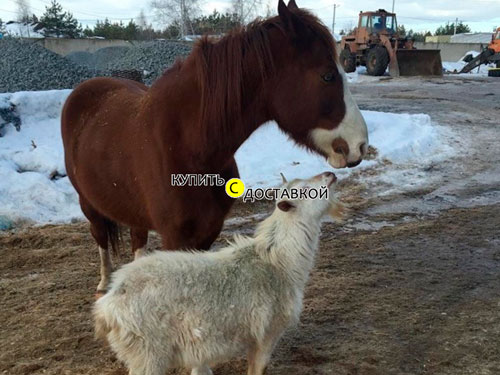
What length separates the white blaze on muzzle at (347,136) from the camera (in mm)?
2617

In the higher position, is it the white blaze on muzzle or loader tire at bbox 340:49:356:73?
loader tire at bbox 340:49:356:73

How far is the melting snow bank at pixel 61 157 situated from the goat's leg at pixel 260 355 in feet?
11.3

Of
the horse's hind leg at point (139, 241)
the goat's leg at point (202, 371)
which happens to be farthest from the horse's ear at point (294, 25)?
the horse's hind leg at point (139, 241)

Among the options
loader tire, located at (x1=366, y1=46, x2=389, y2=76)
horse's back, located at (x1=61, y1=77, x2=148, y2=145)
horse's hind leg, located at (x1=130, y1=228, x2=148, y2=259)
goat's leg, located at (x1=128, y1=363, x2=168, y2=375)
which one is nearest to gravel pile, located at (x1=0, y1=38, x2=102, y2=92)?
horse's back, located at (x1=61, y1=77, x2=148, y2=145)

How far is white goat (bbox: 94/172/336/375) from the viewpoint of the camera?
228cm

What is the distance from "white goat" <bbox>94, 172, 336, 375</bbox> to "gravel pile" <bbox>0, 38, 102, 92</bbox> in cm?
1033

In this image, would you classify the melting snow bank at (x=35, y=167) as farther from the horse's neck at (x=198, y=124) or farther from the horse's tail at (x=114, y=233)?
the horse's neck at (x=198, y=124)

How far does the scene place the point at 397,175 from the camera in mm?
7777

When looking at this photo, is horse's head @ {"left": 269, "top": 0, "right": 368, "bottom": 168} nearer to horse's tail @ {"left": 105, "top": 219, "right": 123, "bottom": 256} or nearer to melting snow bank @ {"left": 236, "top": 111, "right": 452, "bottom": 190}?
horse's tail @ {"left": 105, "top": 219, "right": 123, "bottom": 256}

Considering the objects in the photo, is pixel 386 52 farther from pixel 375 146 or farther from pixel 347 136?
pixel 347 136

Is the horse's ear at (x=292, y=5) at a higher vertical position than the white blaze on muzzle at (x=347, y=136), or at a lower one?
higher

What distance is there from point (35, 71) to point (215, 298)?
11.7 metres

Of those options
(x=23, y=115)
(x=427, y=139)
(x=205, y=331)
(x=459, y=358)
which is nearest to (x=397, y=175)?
(x=427, y=139)

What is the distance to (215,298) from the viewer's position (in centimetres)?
239
